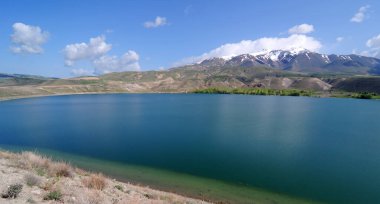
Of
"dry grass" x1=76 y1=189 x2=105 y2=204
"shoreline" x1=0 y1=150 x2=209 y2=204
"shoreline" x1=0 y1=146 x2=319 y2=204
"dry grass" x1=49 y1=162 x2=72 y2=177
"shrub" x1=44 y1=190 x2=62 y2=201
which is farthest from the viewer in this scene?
"shoreline" x1=0 y1=146 x2=319 y2=204

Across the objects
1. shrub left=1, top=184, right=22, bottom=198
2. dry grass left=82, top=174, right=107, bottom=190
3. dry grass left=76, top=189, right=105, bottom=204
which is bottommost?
dry grass left=82, top=174, right=107, bottom=190

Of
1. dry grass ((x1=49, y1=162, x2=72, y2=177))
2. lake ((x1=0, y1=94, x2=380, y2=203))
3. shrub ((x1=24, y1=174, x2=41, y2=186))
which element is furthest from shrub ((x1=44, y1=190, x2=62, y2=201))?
lake ((x1=0, y1=94, x2=380, y2=203))

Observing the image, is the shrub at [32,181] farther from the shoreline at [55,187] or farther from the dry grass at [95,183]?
the dry grass at [95,183]

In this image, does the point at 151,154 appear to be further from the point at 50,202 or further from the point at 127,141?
the point at 50,202

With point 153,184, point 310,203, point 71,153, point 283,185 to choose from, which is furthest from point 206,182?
point 71,153

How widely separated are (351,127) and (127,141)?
1598 inches

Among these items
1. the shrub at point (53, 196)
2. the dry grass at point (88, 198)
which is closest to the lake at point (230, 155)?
the dry grass at point (88, 198)

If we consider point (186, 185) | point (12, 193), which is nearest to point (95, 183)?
point (12, 193)

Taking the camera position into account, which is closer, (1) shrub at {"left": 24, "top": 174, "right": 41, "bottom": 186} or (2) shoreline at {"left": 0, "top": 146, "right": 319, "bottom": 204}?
(1) shrub at {"left": 24, "top": 174, "right": 41, "bottom": 186}

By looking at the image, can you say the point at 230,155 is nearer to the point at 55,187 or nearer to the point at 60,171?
the point at 60,171

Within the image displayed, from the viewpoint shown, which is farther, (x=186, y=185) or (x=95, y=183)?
(x=186, y=185)

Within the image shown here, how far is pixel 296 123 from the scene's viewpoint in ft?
214

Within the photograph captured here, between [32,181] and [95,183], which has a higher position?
[32,181]

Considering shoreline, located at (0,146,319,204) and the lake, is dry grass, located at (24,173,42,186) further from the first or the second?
the lake
